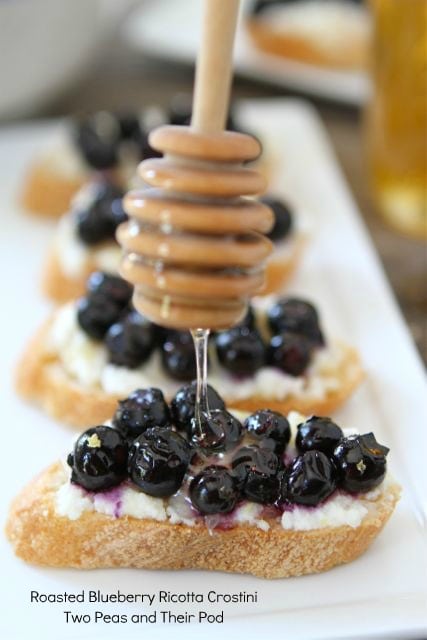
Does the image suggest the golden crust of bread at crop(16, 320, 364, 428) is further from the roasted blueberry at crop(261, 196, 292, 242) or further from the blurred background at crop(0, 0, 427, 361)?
the roasted blueberry at crop(261, 196, 292, 242)

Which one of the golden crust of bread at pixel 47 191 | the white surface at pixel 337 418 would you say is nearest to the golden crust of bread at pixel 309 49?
the white surface at pixel 337 418

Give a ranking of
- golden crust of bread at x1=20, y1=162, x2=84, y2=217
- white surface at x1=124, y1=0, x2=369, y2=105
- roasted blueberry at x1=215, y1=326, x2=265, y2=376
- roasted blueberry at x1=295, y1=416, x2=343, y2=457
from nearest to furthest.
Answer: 1. roasted blueberry at x1=295, y1=416, x2=343, y2=457
2. roasted blueberry at x1=215, y1=326, x2=265, y2=376
3. golden crust of bread at x1=20, y1=162, x2=84, y2=217
4. white surface at x1=124, y1=0, x2=369, y2=105

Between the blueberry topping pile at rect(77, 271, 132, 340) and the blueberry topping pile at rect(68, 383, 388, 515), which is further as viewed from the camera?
the blueberry topping pile at rect(77, 271, 132, 340)

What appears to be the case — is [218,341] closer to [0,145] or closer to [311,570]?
[311,570]

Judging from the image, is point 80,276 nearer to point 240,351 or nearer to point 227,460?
point 240,351

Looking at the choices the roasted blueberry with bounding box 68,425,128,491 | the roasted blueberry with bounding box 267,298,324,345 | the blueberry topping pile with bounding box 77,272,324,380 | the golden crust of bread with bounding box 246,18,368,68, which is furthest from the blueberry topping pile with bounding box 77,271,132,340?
the golden crust of bread with bounding box 246,18,368,68

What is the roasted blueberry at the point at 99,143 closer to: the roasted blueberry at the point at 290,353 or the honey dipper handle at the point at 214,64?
the roasted blueberry at the point at 290,353

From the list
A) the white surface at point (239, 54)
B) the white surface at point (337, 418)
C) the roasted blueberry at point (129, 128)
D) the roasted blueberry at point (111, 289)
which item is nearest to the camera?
the white surface at point (337, 418)

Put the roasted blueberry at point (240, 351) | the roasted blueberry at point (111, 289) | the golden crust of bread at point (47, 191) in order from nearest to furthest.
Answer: the roasted blueberry at point (240, 351)
the roasted blueberry at point (111, 289)
the golden crust of bread at point (47, 191)
